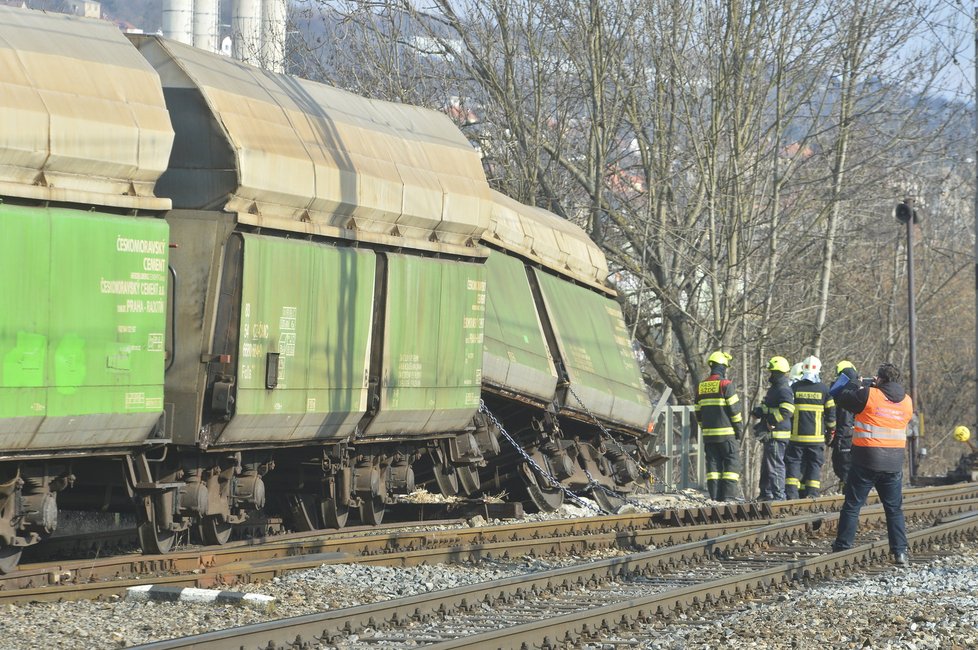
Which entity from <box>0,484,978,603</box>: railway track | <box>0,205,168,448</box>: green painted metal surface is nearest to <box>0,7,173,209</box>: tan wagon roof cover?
<box>0,205,168,448</box>: green painted metal surface

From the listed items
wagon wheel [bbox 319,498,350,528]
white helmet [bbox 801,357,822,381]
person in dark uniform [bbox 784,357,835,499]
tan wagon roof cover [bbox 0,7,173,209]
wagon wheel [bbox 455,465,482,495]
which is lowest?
wagon wheel [bbox 319,498,350,528]

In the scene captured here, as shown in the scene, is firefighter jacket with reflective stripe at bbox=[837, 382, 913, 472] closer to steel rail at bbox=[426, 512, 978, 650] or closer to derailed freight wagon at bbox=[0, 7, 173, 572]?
steel rail at bbox=[426, 512, 978, 650]

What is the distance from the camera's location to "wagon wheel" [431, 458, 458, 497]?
1567 cm

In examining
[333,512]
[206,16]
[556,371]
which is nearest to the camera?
[333,512]

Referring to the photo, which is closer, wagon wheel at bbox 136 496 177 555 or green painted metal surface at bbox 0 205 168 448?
green painted metal surface at bbox 0 205 168 448

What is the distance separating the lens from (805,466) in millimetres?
18609

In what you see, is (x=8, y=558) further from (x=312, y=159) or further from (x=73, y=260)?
(x=312, y=159)

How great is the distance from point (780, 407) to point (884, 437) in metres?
6.21

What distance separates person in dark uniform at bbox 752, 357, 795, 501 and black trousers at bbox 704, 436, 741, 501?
370 millimetres

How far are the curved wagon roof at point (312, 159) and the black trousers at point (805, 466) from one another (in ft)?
18.8

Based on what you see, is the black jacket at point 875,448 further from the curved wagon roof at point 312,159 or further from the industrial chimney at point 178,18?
the industrial chimney at point 178,18

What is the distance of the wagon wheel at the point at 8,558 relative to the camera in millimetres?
10037

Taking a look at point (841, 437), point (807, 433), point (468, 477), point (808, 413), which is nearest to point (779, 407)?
point (808, 413)

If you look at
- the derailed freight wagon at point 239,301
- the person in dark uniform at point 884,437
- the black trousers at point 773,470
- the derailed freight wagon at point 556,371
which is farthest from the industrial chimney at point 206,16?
the person in dark uniform at point 884,437
